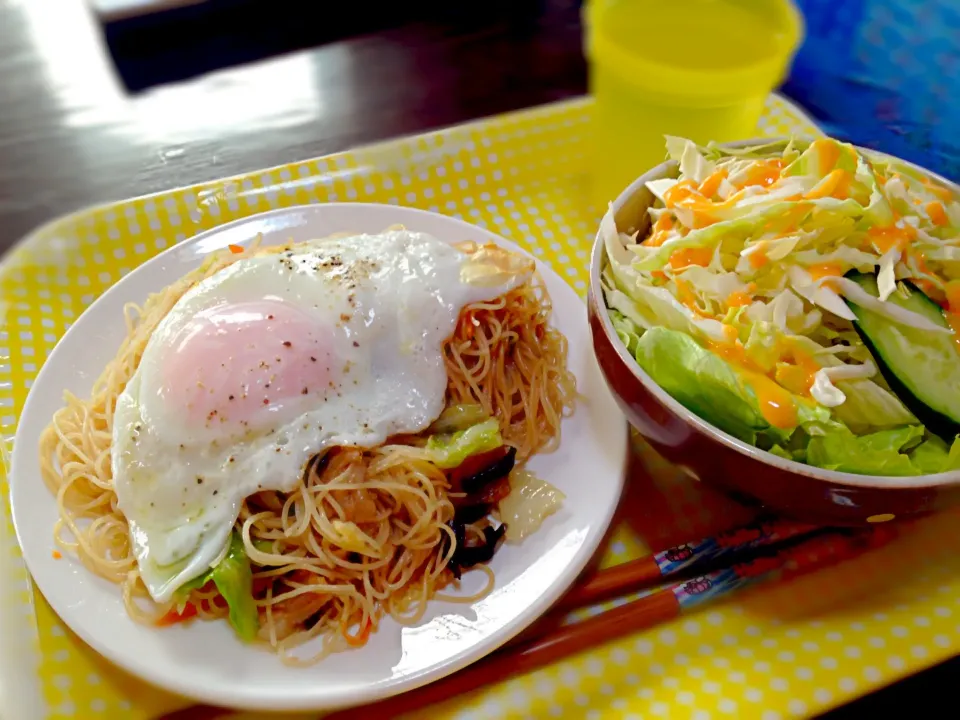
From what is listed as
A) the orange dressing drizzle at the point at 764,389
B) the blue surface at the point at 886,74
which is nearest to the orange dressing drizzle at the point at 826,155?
the orange dressing drizzle at the point at 764,389

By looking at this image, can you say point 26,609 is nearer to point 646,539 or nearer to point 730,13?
point 646,539

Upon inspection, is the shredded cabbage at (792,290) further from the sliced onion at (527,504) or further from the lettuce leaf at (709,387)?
the sliced onion at (527,504)

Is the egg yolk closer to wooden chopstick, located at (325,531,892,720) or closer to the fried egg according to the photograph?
the fried egg

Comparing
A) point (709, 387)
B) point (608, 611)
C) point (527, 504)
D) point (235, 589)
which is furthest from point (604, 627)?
point (235, 589)

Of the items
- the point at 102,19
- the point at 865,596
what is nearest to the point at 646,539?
the point at 865,596

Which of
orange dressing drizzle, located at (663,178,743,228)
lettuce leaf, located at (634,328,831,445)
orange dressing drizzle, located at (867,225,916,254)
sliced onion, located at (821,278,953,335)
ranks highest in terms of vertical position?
orange dressing drizzle, located at (663,178,743,228)

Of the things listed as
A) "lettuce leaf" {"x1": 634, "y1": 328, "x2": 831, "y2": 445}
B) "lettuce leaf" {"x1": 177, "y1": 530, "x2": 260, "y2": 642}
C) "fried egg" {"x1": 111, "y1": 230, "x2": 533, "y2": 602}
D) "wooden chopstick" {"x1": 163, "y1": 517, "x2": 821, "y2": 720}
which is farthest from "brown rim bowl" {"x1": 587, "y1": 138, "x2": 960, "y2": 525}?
"lettuce leaf" {"x1": 177, "y1": 530, "x2": 260, "y2": 642}

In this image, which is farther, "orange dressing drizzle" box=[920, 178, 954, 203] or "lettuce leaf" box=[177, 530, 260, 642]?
"orange dressing drizzle" box=[920, 178, 954, 203]
